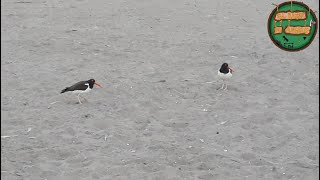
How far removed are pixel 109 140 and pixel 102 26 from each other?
6492mm

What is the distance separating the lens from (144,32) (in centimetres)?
1427

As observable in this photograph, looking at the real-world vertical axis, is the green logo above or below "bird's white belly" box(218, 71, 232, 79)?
above

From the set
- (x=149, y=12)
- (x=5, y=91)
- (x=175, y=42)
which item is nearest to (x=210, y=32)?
(x=175, y=42)

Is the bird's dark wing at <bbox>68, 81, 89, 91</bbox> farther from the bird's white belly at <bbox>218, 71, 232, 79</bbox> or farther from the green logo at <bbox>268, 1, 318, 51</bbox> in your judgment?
the green logo at <bbox>268, 1, 318, 51</bbox>

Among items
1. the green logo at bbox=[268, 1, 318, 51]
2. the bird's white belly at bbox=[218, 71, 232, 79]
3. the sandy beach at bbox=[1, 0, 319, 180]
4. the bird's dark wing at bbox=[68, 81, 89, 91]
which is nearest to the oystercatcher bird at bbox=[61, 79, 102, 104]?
the bird's dark wing at bbox=[68, 81, 89, 91]

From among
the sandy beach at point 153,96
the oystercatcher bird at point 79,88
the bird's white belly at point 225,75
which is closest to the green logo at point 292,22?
the sandy beach at point 153,96

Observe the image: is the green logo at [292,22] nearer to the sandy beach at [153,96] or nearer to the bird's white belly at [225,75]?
the sandy beach at [153,96]

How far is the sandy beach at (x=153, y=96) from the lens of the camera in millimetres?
8109

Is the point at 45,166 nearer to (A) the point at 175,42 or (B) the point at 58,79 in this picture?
(B) the point at 58,79

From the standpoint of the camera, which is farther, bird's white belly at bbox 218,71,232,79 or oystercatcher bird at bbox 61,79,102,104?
bird's white belly at bbox 218,71,232,79

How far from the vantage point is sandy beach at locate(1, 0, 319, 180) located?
8.11 m

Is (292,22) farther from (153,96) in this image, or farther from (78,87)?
(78,87)

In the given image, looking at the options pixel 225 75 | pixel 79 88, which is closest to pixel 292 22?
pixel 225 75

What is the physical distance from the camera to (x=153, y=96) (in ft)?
34.6
